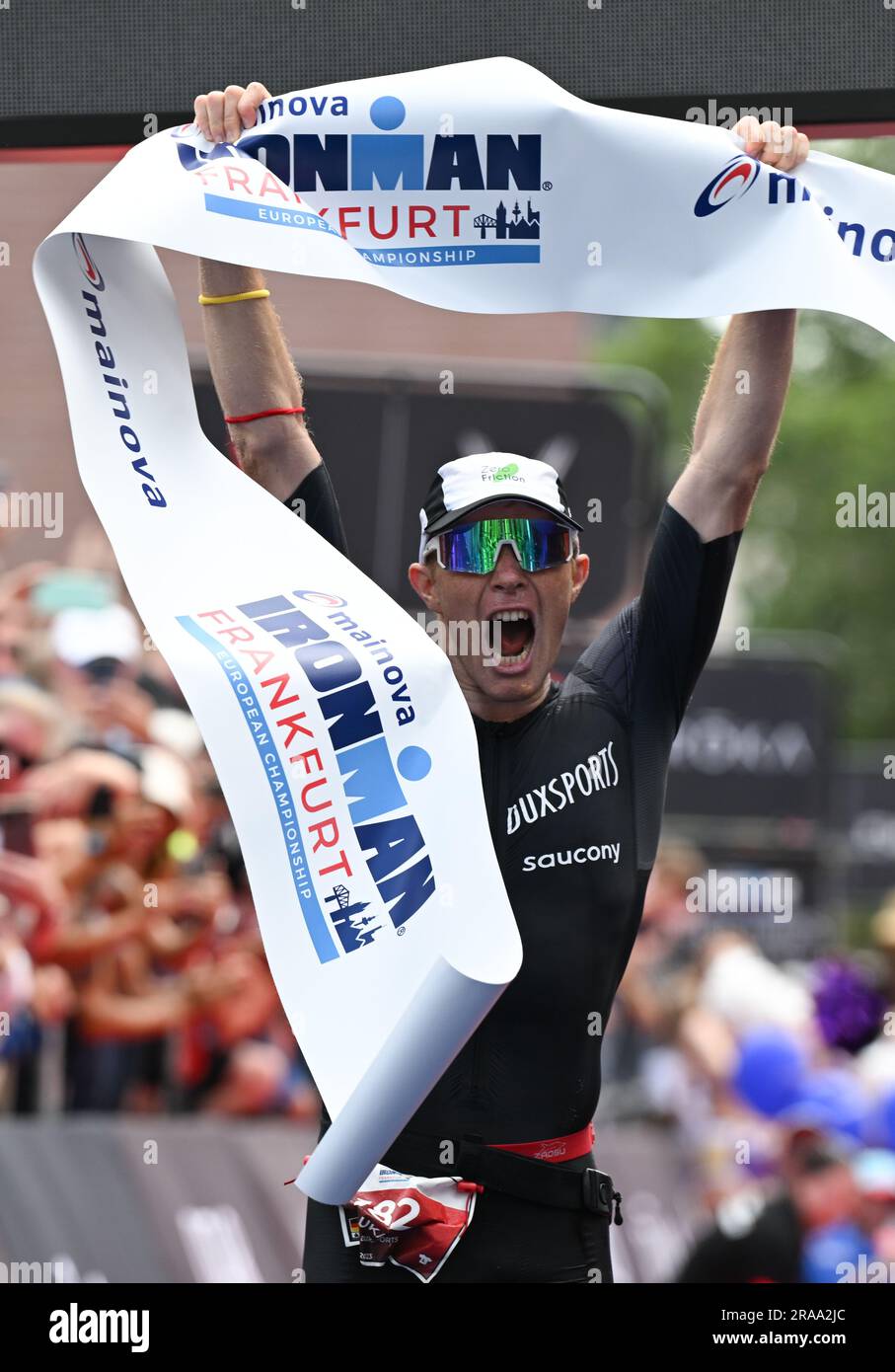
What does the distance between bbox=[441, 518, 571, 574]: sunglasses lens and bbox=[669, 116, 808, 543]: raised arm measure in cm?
23

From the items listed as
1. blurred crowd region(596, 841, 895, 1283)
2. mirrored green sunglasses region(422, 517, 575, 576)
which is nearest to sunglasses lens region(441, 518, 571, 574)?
mirrored green sunglasses region(422, 517, 575, 576)

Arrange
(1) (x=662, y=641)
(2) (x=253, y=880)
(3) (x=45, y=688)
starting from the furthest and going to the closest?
(3) (x=45, y=688), (1) (x=662, y=641), (2) (x=253, y=880)

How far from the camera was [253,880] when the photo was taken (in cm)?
332

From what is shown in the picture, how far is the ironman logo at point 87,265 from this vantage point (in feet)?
11.9

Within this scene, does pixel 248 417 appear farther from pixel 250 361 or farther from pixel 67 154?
pixel 67 154

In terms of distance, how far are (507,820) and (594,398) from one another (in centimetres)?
280

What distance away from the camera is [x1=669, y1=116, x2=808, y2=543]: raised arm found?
3.52 meters

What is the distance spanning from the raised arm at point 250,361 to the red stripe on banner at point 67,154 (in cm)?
25

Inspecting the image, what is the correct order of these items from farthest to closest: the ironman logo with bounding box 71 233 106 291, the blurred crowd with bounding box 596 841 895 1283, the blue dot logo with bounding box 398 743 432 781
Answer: the blurred crowd with bounding box 596 841 895 1283 < the ironman logo with bounding box 71 233 106 291 < the blue dot logo with bounding box 398 743 432 781

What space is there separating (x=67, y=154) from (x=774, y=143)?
1390 mm

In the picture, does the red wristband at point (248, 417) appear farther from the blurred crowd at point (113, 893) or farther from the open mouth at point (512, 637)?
the blurred crowd at point (113, 893)

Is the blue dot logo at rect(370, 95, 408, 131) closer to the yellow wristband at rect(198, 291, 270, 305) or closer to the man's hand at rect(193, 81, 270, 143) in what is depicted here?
the man's hand at rect(193, 81, 270, 143)
